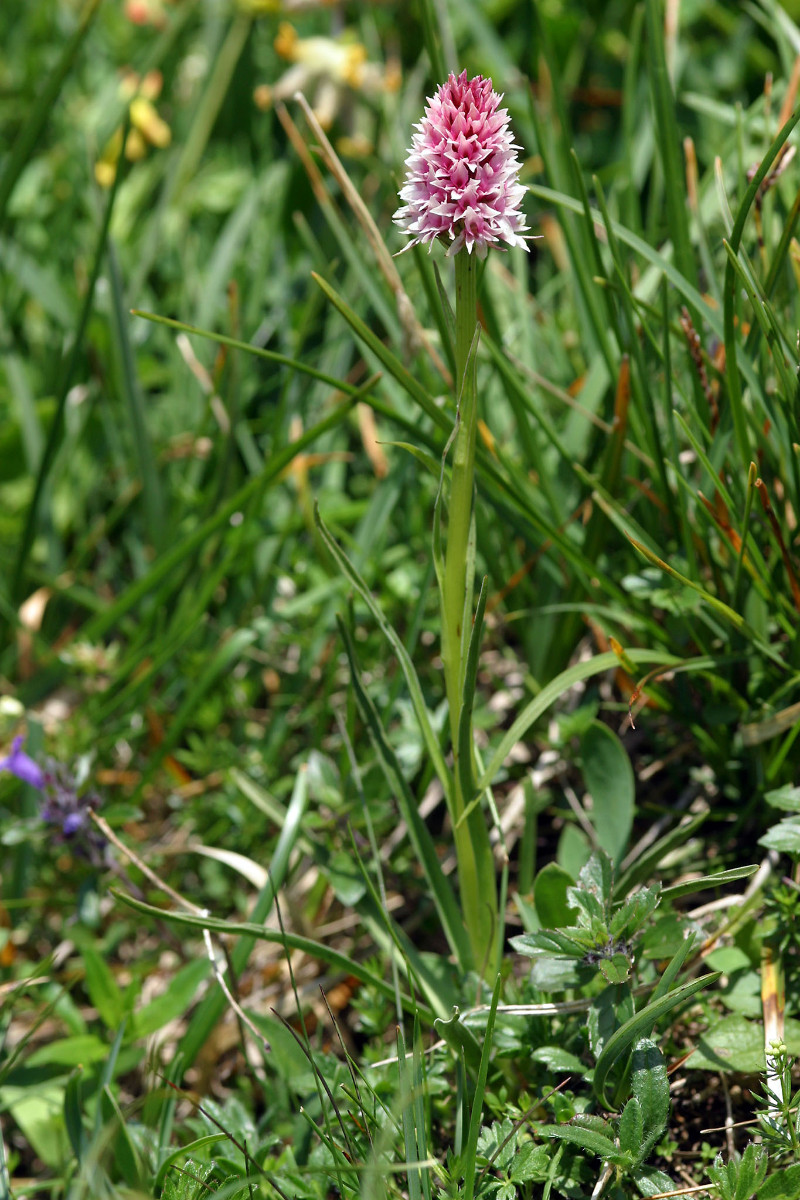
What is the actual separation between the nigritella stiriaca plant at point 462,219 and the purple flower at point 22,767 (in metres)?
1.01

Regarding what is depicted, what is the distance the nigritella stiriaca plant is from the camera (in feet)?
3.41

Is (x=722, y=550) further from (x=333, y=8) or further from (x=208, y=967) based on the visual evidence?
(x=333, y=8)

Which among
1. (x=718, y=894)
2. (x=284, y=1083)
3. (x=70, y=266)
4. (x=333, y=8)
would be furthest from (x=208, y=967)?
(x=333, y=8)

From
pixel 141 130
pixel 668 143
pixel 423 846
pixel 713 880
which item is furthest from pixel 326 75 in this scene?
pixel 713 880

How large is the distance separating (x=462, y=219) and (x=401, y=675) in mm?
944

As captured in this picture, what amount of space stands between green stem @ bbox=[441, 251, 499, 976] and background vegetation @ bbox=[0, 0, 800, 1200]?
0.18 ft

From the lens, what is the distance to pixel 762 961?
1.45m

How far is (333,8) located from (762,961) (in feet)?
10.8

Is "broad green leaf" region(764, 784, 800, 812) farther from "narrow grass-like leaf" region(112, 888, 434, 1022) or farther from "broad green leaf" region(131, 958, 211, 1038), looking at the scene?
"broad green leaf" region(131, 958, 211, 1038)

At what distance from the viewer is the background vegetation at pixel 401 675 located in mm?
1325

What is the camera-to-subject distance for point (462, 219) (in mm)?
1059

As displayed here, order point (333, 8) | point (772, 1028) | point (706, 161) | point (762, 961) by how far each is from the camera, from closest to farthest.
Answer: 1. point (772, 1028)
2. point (762, 961)
3. point (706, 161)
4. point (333, 8)

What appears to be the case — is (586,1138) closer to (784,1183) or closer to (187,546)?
(784,1183)

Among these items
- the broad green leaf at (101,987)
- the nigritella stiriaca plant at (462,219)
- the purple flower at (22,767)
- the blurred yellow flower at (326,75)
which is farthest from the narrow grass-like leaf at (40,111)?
the broad green leaf at (101,987)
